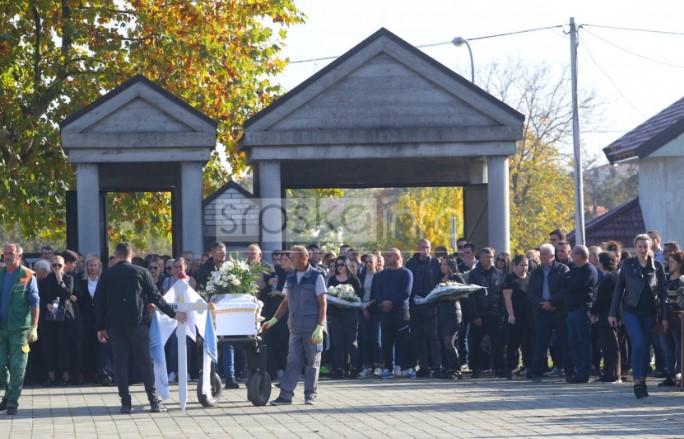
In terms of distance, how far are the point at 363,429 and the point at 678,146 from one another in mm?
17069

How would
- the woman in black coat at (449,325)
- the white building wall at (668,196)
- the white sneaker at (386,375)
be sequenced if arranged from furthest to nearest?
the white building wall at (668,196) < the white sneaker at (386,375) < the woman in black coat at (449,325)

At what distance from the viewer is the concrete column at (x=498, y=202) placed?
84.9 ft

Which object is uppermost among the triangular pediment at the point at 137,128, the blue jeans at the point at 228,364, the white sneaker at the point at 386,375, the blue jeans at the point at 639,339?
the triangular pediment at the point at 137,128

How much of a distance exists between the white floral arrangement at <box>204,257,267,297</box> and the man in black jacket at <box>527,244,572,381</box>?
15.3ft

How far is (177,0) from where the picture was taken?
32406 mm

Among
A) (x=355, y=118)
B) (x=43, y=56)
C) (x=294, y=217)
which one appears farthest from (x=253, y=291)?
(x=43, y=56)

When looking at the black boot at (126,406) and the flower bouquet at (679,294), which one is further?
the flower bouquet at (679,294)

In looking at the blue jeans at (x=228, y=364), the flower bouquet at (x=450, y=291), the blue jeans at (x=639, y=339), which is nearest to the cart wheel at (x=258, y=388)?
the blue jeans at (x=228, y=364)

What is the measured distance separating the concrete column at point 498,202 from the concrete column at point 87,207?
711 centimetres

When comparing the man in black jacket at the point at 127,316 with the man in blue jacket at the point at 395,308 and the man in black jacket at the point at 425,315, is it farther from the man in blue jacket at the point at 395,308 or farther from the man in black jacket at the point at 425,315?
the man in black jacket at the point at 425,315

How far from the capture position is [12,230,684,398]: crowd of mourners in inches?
767

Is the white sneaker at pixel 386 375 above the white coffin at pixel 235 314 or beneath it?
beneath

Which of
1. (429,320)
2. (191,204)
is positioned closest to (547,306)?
(429,320)

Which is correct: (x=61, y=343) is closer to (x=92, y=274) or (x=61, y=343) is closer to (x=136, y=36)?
(x=92, y=274)
